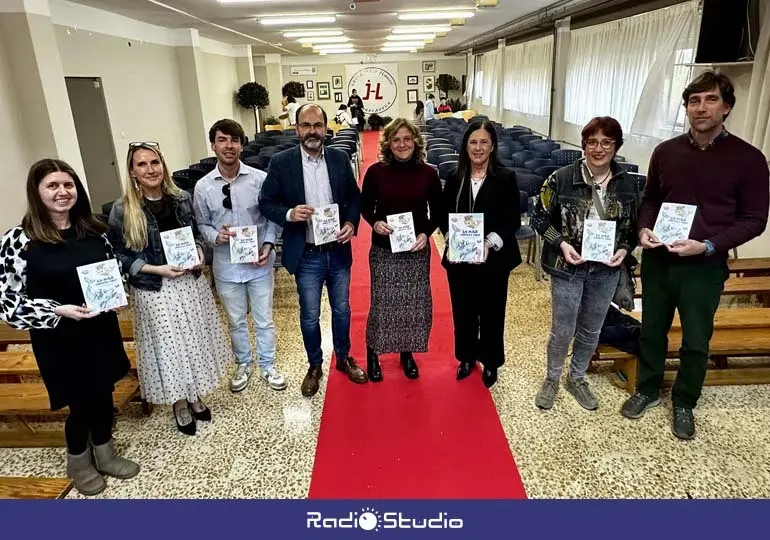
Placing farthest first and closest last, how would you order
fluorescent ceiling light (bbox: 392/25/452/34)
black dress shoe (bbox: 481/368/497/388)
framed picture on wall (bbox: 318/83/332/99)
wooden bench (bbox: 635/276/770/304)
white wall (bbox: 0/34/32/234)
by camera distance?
framed picture on wall (bbox: 318/83/332/99), fluorescent ceiling light (bbox: 392/25/452/34), white wall (bbox: 0/34/32/234), wooden bench (bbox: 635/276/770/304), black dress shoe (bbox: 481/368/497/388)

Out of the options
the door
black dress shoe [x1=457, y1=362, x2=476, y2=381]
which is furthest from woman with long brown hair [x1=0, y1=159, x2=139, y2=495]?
the door

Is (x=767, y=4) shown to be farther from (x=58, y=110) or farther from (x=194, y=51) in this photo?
(x=194, y=51)

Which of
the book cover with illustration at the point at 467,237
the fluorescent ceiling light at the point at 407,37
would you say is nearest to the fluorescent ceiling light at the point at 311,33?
the fluorescent ceiling light at the point at 407,37

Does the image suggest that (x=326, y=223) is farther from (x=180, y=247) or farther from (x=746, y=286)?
(x=746, y=286)

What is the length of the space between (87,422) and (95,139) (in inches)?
255

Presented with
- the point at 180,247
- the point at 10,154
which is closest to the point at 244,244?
the point at 180,247

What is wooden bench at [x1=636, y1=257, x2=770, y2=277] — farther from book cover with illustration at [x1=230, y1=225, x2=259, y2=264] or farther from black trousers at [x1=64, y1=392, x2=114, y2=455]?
black trousers at [x1=64, y1=392, x2=114, y2=455]

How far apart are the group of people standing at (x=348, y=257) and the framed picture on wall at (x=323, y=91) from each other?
2021 cm

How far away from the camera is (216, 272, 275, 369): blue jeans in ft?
9.70

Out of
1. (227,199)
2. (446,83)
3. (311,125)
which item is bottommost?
(227,199)

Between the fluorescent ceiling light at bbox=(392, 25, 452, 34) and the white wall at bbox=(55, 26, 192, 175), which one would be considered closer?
the white wall at bbox=(55, 26, 192, 175)

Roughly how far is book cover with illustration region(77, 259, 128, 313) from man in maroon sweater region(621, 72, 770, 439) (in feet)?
7.81

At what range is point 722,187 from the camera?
2.28 m

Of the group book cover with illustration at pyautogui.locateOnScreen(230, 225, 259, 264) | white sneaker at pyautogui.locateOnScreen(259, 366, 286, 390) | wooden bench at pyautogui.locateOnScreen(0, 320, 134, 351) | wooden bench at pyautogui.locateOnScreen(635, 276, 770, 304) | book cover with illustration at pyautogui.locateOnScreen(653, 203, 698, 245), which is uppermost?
book cover with illustration at pyautogui.locateOnScreen(653, 203, 698, 245)
